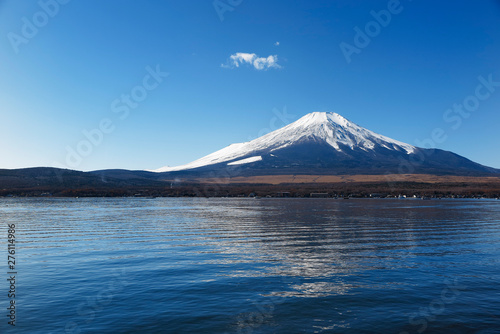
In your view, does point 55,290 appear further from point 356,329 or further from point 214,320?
point 356,329

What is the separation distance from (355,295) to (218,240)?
20.1 metres

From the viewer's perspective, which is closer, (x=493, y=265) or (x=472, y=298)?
(x=472, y=298)

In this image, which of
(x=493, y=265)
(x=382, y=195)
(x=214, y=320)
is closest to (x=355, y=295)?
(x=214, y=320)

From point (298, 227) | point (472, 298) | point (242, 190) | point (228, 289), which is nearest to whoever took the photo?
point (472, 298)

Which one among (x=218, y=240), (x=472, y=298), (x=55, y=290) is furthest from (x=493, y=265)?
(x=55, y=290)

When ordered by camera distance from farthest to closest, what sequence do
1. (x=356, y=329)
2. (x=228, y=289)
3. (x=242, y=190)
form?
(x=242, y=190)
(x=228, y=289)
(x=356, y=329)

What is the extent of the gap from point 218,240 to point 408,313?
22857 millimetres

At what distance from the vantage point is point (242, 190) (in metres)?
198

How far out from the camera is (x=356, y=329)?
13242mm

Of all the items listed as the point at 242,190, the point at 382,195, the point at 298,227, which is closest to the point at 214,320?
the point at 298,227

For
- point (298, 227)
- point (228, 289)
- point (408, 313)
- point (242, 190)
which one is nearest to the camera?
point (408, 313)

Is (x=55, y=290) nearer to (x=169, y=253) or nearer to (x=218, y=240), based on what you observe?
(x=169, y=253)

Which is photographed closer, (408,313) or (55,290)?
(408,313)

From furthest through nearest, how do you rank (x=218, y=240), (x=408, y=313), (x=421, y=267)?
1. (x=218, y=240)
2. (x=421, y=267)
3. (x=408, y=313)
